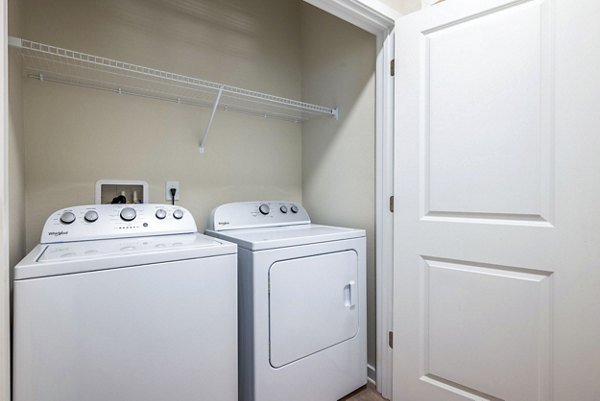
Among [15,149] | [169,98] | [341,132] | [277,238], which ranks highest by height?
[169,98]

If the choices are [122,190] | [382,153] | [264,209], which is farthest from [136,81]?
[382,153]

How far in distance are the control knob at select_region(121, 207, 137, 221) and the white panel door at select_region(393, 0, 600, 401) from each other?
1.33 metres

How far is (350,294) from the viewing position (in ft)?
5.63

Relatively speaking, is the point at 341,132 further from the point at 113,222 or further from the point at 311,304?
the point at 113,222

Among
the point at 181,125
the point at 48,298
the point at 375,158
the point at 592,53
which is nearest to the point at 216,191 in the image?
the point at 181,125

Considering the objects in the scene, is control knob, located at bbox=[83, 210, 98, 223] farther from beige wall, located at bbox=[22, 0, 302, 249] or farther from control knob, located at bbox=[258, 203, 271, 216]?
control knob, located at bbox=[258, 203, 271, 216]

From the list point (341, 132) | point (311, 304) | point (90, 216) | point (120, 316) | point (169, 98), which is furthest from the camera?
point (341, 132)

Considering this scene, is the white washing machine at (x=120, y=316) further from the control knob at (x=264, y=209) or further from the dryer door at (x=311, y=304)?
the control knob at (x=264, y=209)

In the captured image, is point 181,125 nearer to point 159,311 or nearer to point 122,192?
point 122,192

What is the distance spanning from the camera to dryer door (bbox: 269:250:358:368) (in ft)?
4.76

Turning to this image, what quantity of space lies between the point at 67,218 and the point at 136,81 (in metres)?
0.85

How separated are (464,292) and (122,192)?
182 centimetres

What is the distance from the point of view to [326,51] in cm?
224

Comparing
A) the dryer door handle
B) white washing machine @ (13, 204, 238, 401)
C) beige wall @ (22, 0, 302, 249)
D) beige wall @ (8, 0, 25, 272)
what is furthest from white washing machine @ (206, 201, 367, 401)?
beige wall @ (8, 0, 25, 272)
